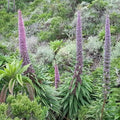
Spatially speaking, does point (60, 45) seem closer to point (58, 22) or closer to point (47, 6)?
point (58, 22)

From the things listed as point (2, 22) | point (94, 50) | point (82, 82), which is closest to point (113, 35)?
point (94, 50)

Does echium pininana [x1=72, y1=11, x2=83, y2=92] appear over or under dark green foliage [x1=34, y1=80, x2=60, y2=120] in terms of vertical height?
over

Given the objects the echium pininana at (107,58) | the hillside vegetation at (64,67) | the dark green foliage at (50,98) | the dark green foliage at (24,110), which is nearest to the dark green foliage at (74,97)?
the hillside vegetation at (64,67)

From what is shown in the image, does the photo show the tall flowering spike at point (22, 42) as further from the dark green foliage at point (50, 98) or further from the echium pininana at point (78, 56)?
the echium pininana at point (78, 56)

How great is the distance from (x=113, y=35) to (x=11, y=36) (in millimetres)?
7489

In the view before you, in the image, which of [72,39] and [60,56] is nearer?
[60,56]

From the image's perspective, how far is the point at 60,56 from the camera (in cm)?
860

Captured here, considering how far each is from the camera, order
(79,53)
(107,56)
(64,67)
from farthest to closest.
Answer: (64,67) → (79,53) → (107,56)

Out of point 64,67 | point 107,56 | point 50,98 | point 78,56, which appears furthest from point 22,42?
point 64,67

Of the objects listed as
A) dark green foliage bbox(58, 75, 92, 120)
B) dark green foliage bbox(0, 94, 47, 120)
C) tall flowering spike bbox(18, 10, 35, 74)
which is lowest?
dark green foliage bbox(58, 75, 92, 120)

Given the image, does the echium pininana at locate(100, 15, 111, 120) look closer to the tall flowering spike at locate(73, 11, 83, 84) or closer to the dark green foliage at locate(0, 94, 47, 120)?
the tall flowering spike at locate(73, 11, 83, 84)

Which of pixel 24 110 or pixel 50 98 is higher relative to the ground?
pixel 24 110

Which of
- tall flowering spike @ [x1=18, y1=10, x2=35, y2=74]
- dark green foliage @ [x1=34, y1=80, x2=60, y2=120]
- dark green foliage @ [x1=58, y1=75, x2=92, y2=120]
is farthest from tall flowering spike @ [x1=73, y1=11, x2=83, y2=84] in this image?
tall flowering spike @ [x1=18, y1=10, x2=35, y2=74]

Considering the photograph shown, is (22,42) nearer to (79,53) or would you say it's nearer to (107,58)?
(79,53)
